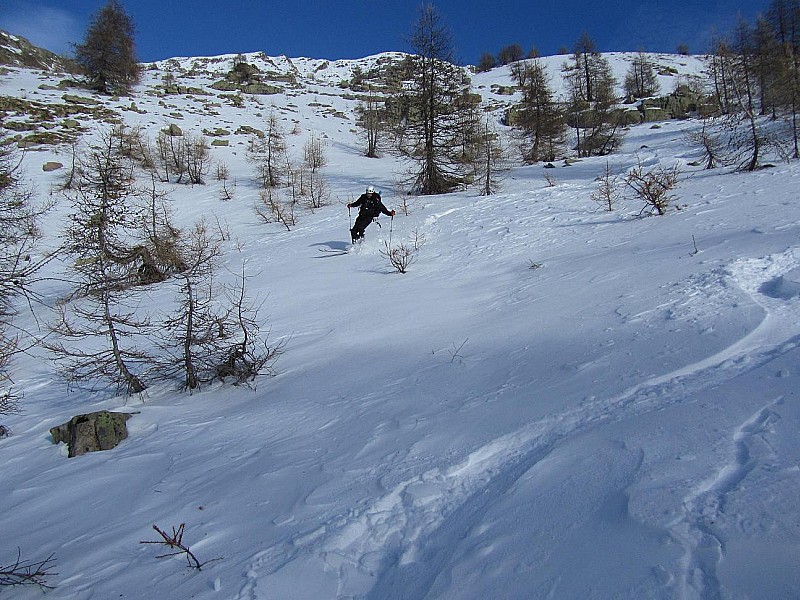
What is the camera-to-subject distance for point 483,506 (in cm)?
234

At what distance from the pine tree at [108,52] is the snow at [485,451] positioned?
→ 131ft

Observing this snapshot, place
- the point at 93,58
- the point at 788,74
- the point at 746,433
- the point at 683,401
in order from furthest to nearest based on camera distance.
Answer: the point at 93,58
the point at 788,74
the point at 683,401
the point at 746,433

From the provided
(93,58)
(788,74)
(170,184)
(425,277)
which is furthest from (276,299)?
(93,58)

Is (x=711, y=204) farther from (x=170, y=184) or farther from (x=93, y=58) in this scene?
(x=93, y=58)

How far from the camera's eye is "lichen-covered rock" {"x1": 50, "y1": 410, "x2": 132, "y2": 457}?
4.72 m

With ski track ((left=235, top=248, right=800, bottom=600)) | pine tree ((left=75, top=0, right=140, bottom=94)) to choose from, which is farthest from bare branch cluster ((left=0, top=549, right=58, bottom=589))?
pine tree ((left=75, top=0, right=140, bottom=94))

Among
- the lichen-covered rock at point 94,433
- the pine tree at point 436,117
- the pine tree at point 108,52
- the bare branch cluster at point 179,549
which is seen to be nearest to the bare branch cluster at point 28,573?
the bare branch cluster at point 179,549

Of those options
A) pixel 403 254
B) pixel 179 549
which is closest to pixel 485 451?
pixel 179 549

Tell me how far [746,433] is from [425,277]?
7.08 metres

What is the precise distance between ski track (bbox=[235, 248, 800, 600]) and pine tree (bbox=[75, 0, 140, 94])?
45.5 m

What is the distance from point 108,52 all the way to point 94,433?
1738 inches

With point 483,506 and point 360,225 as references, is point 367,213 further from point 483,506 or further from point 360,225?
point 483,506

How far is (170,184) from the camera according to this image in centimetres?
2491

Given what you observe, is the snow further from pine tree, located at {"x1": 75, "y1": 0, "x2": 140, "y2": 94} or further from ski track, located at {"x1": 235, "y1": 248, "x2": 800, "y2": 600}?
pine tree, located at {"x1": 75, "y1": 0, "x2": 140, "y2": 94}
